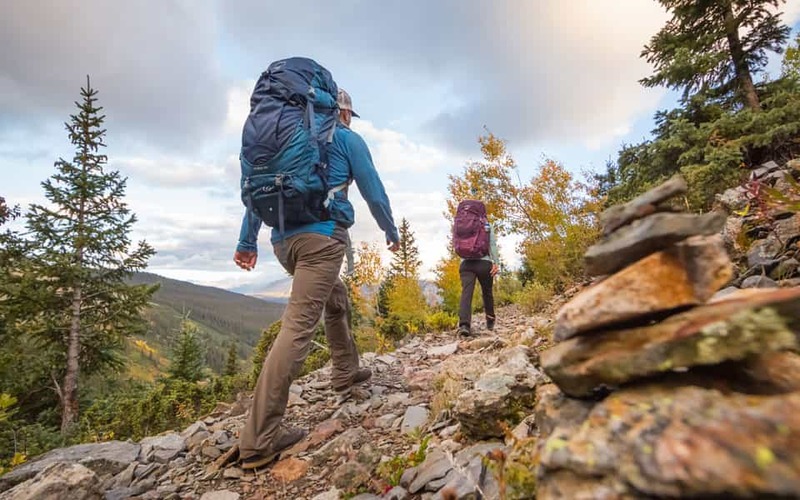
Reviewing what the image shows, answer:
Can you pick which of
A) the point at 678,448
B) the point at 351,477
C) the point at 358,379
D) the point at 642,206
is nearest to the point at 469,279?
the point at 358,379

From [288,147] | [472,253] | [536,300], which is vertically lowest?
[536,300]

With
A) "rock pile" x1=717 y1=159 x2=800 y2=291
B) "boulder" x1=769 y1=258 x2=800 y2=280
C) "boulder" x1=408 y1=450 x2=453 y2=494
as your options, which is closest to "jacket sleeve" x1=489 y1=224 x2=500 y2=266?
"rock pile" x1=717 y1=159 x2=800 y2=291

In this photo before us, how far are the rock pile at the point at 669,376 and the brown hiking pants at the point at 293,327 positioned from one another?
2158 millimetres

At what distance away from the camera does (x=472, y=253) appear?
6.97 meters

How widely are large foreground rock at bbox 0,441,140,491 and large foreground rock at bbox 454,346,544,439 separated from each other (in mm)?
3141

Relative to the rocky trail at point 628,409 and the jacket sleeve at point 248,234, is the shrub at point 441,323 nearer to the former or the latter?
the jacket sleeve at point 248,234

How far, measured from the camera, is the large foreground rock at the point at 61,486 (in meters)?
2.35

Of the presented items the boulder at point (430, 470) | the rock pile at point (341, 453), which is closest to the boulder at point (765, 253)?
the rock pile at point (341, 453)

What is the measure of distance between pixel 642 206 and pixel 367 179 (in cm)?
238

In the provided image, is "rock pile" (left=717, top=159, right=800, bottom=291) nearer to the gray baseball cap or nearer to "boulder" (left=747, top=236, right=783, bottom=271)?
"boulder" (left=747, top=236, right=783, bottom=271)

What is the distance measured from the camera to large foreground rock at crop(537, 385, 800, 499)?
0.75 metres

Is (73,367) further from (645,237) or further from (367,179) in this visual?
(645,237)

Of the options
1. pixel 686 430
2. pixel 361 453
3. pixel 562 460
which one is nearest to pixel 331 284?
pixel 361 453

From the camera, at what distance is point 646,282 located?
127cm
